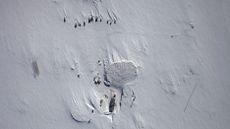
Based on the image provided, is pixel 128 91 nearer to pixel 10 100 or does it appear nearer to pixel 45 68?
pixel 45 68

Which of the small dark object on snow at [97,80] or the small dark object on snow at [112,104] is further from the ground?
the small dark object on snow at [97,80]

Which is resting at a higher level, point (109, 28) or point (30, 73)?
point (109, 28)

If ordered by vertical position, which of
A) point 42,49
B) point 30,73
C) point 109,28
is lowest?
point 30,73

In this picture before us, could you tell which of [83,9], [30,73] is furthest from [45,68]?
[83,9]

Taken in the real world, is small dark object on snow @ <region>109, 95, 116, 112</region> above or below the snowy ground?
below

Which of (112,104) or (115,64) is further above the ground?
(115,64)

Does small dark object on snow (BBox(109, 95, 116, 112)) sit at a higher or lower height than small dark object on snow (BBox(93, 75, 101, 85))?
lower

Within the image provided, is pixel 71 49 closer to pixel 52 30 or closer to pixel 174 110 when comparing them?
pixel 52 30
